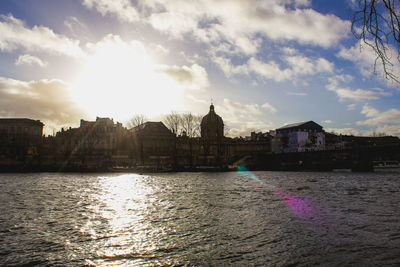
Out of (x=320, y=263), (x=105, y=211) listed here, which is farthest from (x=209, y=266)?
(x=105, y=211)

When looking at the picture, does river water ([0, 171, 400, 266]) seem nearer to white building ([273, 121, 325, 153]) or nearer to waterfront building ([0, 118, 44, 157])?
waterfront building ([0, 118, 44, 157])

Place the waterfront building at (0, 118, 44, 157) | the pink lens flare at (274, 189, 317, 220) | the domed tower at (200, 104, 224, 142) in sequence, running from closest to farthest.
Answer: the pink lens flare at (274, 189, 317, 220) < the waterfront building at (0, 118, 44, 157) < the domed tower at (200, 104, 224, 142)

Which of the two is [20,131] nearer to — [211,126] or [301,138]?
[211,126]

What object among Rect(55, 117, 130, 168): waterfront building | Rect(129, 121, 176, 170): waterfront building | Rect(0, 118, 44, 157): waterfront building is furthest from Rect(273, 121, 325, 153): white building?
Rect(0, 118, 44, 157): waterfront building

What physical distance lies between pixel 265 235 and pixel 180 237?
3333 millimetres

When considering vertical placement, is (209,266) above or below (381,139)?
below

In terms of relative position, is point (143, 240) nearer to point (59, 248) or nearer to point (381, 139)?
point (59, 248)

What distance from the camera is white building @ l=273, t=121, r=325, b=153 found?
14488 cm

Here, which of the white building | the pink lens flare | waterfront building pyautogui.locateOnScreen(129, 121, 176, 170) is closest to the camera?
the pink lens flare

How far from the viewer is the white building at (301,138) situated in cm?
14488

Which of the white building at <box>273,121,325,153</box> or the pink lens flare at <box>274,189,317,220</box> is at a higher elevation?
the white building at <box>273,121,325,153</box>

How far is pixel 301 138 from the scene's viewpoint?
5719 inches

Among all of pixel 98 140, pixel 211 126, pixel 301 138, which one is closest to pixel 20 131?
pixel 98 140

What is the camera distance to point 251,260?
9008 millimetres
